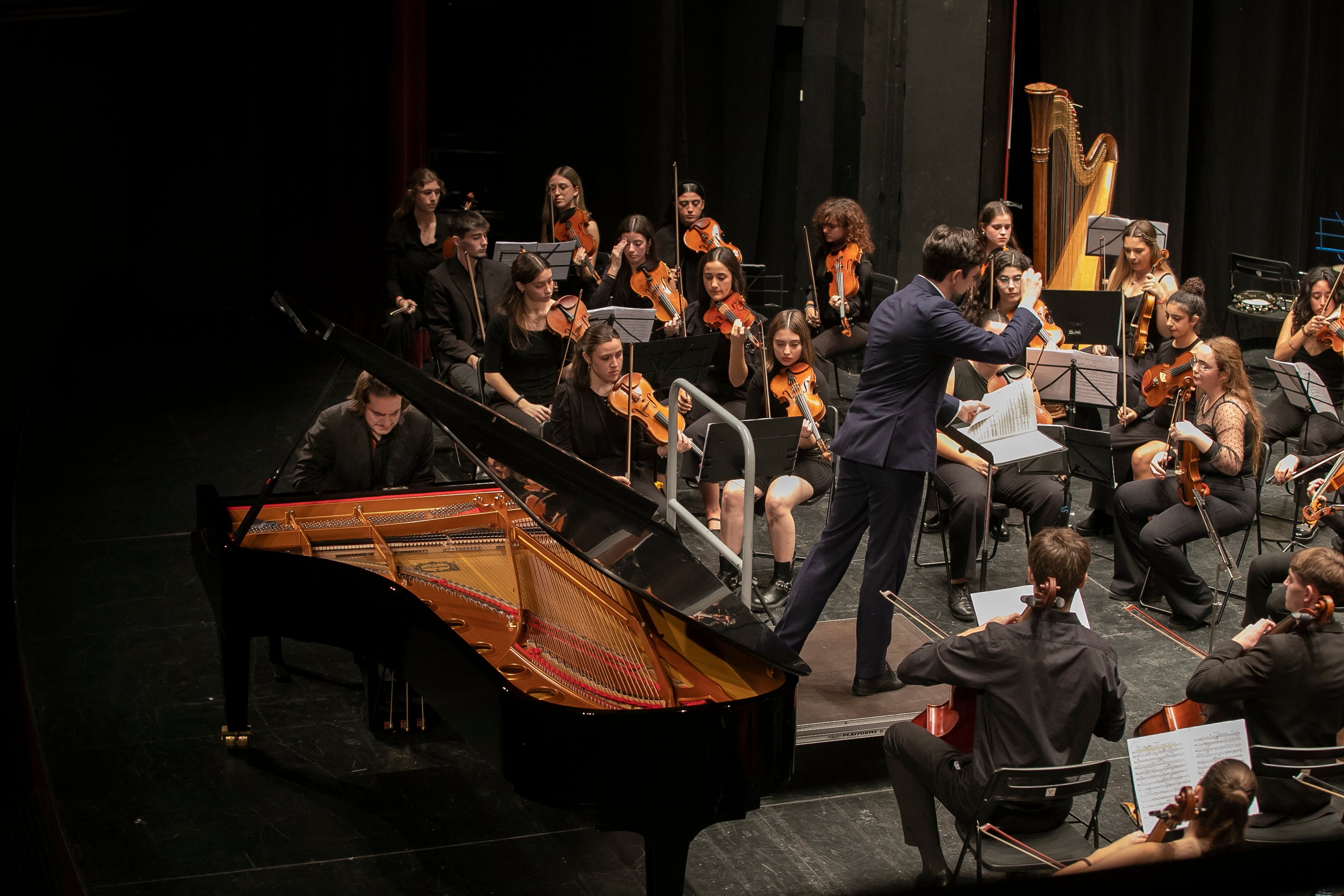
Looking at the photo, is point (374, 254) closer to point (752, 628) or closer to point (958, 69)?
point (958, 69)

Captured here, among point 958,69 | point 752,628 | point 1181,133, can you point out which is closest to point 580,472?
point 752,628

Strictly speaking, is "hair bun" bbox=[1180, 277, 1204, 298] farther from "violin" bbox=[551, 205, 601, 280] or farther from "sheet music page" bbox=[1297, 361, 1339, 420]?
"violin" bbox=[551, 205, 601, 280]

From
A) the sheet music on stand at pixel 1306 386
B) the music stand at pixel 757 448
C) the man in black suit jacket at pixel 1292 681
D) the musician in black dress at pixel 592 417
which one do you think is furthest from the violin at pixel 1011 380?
the man in black suit jacket at pixel 1292 681

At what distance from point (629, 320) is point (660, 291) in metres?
1.11

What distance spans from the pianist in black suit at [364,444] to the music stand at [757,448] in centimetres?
110

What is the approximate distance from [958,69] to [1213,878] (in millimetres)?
8764

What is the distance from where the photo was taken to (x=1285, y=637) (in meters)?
3.40

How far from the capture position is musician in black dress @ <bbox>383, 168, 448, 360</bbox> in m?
7.34

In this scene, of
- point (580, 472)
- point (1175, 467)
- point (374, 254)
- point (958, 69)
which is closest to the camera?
point (580, 472)

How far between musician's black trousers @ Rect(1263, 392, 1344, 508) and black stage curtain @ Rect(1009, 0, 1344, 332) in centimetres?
362

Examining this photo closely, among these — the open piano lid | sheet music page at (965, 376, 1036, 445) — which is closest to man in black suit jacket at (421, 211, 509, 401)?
sheet music page at (965, 376, 1036, 445)

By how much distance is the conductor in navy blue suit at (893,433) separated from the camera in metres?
4.02

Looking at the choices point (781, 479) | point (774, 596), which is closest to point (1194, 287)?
point (781, 479)

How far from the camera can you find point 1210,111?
1026 centimetres
